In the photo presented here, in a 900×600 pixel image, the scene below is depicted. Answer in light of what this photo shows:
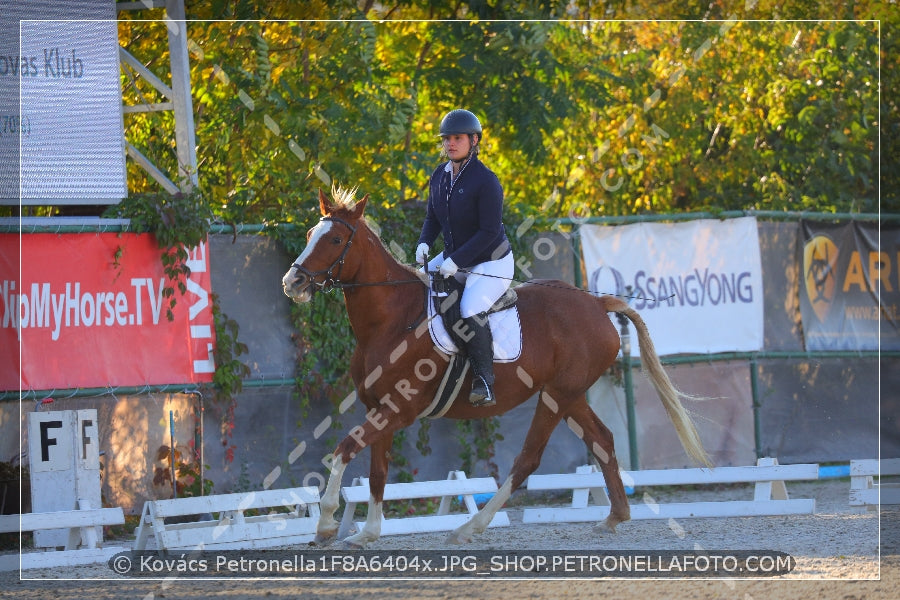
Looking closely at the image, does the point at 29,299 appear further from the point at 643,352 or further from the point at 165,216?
the point at 643,352

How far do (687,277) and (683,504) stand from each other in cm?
334

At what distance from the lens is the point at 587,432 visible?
28.4ft

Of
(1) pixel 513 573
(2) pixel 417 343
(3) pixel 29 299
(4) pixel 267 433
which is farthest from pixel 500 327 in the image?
(3) pixel 29 299

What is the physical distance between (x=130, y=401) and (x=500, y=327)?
3.51 metres

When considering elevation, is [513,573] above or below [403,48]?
below

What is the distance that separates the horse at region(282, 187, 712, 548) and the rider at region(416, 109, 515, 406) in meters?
0.27

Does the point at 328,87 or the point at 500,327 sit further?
the point at 328,87

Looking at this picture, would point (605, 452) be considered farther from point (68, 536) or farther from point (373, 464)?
point (68, 536)

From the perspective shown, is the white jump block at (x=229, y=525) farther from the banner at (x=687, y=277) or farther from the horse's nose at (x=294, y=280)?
the banner at (x=687, y=277)

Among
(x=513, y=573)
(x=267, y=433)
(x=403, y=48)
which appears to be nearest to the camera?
(x=513, y=573)

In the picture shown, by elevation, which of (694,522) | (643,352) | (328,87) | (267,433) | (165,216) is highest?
(328,87)

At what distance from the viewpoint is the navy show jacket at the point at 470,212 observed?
7.84 meters

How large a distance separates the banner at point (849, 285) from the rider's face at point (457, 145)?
631 centimetres

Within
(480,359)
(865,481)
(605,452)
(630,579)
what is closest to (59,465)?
(480,359)
